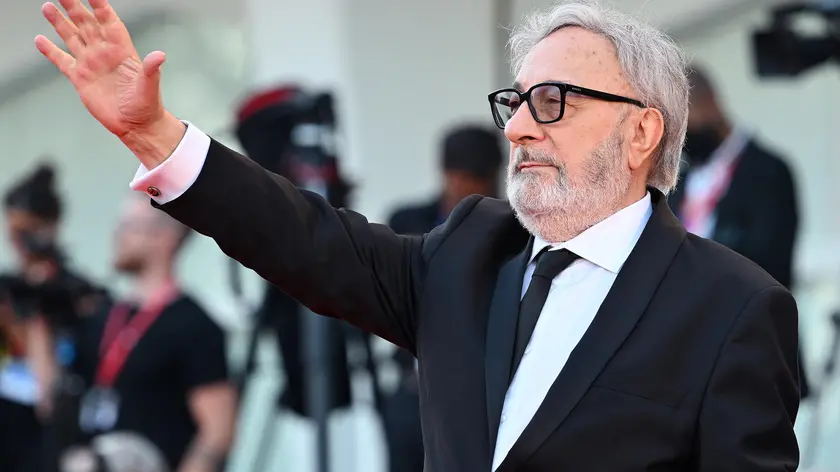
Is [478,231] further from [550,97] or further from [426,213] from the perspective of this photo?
[426,213]

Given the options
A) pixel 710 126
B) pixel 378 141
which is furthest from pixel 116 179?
pixel 710 126

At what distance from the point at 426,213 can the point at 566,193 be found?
2.96m

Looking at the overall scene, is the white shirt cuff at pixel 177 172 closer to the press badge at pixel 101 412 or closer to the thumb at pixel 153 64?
the thumb at pixel 153 64

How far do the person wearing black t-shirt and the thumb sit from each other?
285 centimetres

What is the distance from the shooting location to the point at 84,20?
2275 millimetres

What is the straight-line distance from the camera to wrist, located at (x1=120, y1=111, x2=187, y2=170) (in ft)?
7.57

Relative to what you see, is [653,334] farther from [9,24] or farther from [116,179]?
[9,24]

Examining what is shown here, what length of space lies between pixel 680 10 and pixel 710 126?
210cm

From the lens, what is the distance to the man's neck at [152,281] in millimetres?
5156

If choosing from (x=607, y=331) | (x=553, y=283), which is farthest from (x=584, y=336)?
(x=553, y=283)

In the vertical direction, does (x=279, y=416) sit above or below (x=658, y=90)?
below

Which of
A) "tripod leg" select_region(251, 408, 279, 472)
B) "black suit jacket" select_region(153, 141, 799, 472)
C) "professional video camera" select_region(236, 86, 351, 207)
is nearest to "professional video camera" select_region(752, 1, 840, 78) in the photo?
"professional video camera" select_region(236, 86, 351, 207)

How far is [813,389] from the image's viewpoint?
5180mm

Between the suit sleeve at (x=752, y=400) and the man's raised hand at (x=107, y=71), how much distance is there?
991mm
